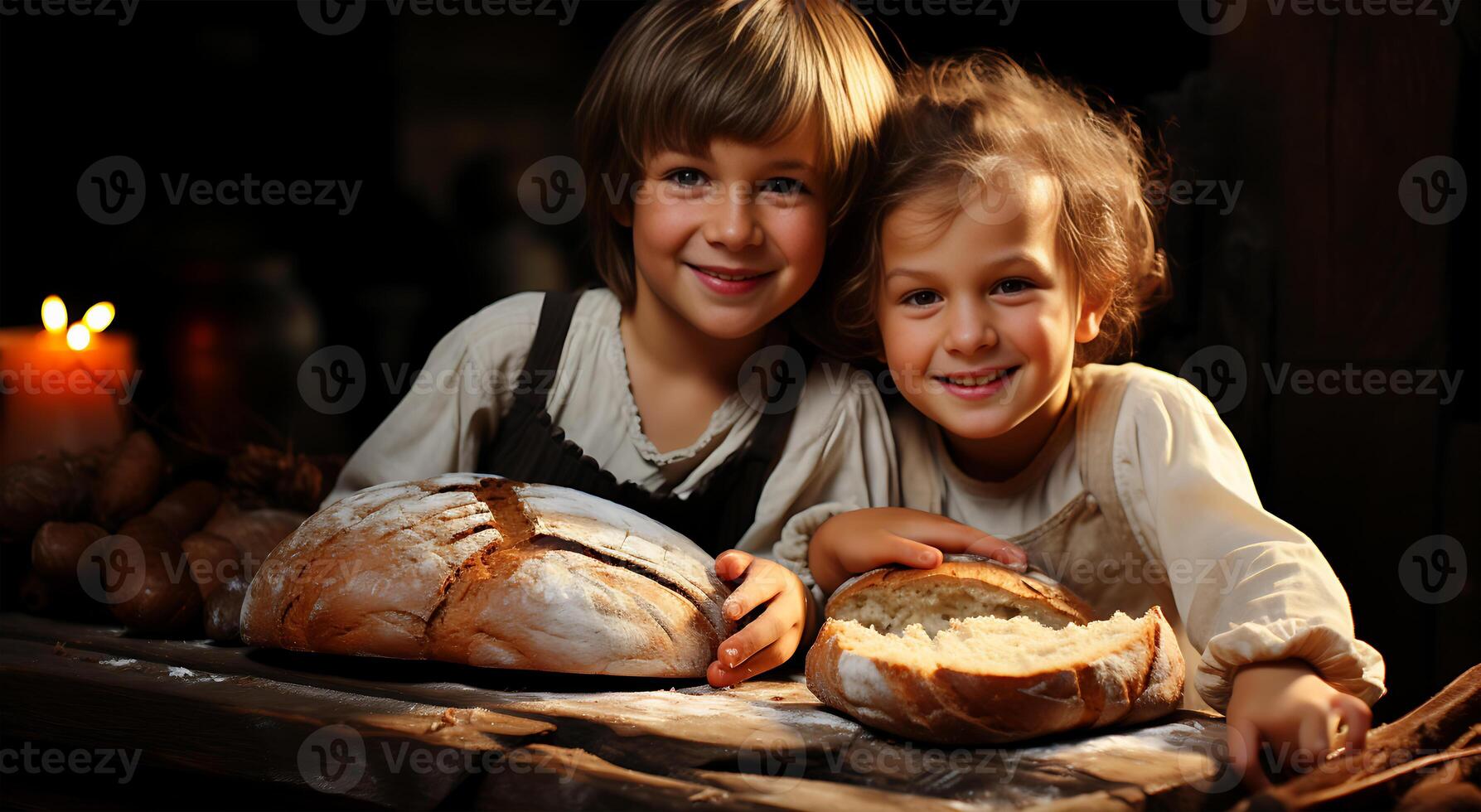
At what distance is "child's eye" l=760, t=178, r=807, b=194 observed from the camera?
1845mm

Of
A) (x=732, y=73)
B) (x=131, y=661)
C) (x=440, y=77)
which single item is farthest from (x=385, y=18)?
(x=131, y=661)

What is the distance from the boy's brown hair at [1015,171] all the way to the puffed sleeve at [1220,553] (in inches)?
8.1

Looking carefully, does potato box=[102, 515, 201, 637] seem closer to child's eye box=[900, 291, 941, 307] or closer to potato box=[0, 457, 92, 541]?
potato box=[0, 457, 92, 541]

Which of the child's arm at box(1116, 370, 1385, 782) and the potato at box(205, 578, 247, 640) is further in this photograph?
the potato at box(205, 578, 247, 640)

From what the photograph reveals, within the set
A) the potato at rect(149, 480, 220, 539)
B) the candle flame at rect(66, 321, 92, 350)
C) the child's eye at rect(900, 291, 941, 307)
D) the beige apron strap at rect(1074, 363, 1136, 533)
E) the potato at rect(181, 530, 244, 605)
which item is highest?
the child's eye at rect(900, 291, 941, 307)

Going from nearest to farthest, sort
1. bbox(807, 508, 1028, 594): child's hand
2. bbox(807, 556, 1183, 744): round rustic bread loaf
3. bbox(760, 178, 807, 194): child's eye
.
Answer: bbox(807, 556, 1183, 744): round rustic bread loaf → bbox(807, 508, 1028, 594): child's hand → bbox(760, 178, 807, 194): child's eye

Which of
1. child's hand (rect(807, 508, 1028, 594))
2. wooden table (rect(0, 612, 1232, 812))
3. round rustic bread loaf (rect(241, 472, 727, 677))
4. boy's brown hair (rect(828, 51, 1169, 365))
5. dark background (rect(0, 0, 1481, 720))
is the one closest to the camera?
wooden table (rect(0, 612, 1232, 812))

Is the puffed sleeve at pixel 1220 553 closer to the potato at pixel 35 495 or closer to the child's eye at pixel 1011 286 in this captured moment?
the child's eye at pixel 1011 286

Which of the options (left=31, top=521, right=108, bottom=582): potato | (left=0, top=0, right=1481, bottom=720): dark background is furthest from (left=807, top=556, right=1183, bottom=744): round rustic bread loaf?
(left=31, top=521, right=108, bottom=582): potato

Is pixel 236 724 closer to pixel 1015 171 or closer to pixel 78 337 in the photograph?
pixel 78 337

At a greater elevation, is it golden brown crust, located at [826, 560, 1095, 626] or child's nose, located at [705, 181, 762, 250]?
child's nose, located at [705, 181, 762, 250]

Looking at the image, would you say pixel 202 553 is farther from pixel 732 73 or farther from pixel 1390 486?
pixel 1390 486

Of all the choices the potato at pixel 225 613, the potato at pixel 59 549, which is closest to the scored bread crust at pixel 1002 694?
the potato at pixel 225 613

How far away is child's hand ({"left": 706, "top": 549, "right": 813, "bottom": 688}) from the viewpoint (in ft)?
4.93
